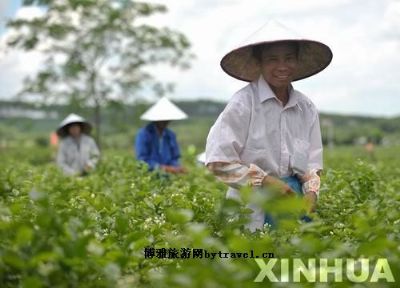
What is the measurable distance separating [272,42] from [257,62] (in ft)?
0.88

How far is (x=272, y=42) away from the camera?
3438 mm

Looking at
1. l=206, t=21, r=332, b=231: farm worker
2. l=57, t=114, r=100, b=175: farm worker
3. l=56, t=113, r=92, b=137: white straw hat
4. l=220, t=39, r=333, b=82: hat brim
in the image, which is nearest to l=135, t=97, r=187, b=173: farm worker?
l=57, t=114, r=100, b=175: farm worker

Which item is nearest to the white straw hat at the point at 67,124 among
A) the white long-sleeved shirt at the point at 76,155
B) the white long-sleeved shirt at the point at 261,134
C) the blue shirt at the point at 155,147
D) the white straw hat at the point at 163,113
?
the white long-sleeved shirt at the point at 76,155

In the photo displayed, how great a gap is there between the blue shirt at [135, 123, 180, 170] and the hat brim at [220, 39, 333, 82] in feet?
10.8

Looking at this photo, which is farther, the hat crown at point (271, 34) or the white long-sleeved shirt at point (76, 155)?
the white long-sleeved shirt at point (76, 155)

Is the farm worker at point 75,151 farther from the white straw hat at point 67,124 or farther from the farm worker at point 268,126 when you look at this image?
the farm worker at point 268,126

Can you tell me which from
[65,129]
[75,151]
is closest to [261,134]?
[75,151]

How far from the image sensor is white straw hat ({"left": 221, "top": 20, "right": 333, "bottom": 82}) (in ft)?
11.1

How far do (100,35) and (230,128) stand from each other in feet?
49.4

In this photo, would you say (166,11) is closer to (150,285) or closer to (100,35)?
(100,35)

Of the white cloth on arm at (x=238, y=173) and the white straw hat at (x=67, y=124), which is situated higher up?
the white straw hat at (x=67, y=124)

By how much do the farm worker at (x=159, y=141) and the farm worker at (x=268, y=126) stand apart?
3.45m

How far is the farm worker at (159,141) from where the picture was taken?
7098 mm

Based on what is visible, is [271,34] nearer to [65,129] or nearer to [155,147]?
[155,147]
